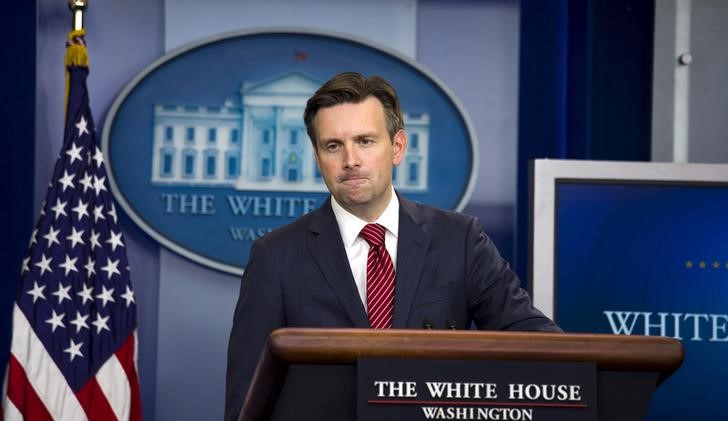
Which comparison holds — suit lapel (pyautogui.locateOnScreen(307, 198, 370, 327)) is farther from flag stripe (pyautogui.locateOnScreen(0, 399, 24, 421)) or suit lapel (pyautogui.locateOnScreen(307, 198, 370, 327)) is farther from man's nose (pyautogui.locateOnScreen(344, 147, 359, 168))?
flag stripe (pyautogui.locateOnScreen(0, 399, 24, 421))

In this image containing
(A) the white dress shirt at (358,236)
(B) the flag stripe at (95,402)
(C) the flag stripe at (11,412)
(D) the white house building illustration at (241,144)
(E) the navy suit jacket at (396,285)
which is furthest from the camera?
(D) the white house building illustration at (241,144)

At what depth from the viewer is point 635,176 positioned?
312 cm

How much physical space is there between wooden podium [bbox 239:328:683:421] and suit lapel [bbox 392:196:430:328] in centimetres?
65

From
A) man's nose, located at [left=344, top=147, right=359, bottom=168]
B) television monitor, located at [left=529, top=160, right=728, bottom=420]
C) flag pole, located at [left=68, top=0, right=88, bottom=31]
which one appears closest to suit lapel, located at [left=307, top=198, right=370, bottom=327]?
man's nose, located at [left=344, top=147, right=359, bottom=168]

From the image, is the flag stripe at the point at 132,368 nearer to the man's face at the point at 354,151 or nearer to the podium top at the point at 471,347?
the man's face at the point at 354,151

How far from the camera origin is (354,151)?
6.33 feet

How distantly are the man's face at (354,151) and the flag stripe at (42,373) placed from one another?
1.66 metres

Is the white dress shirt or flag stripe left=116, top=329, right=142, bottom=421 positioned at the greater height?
the white dress shirt

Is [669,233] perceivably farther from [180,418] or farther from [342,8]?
[180,418]

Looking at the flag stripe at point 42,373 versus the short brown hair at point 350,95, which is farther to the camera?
the flag stripe at point 42,373

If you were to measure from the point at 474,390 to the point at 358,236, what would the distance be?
0.82m

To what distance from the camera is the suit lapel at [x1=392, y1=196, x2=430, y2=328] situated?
73.9 inches

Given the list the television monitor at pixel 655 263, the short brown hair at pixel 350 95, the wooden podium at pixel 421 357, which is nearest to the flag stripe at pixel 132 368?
the television monitor at pixel 655 263

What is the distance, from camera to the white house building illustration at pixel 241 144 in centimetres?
365
